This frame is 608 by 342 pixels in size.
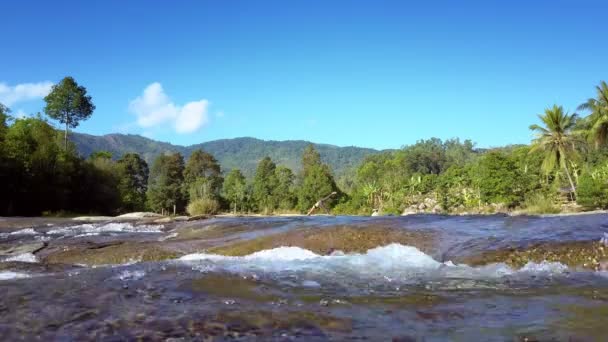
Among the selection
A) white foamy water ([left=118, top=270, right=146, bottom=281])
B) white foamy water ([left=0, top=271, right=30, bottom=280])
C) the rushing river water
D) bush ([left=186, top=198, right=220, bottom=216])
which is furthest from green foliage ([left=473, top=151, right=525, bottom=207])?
white foamy water ([left=0, top=271, right=30, bottom=280])

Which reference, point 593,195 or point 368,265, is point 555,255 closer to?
point 368,265

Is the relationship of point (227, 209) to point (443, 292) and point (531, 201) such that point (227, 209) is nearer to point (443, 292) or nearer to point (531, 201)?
point (531, 201)

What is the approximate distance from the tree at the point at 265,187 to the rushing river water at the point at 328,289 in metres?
63.6

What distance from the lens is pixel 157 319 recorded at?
332cm

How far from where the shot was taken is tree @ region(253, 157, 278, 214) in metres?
73.0

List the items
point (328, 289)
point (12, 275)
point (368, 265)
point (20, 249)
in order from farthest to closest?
point (20, 249) < point (368, 265) < point (12, 275) < point (328, 289)

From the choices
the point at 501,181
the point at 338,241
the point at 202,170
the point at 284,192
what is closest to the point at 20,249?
the point at 338,241

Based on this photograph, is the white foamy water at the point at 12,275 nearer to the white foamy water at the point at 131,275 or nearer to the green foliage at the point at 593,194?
the white foamy water at the point at 131,275

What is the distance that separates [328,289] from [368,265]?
1673 mm

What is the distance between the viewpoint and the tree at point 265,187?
73.0m

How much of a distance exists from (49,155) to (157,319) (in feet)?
119

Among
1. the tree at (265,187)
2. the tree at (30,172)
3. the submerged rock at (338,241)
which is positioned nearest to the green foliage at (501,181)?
the tree at (265,187)

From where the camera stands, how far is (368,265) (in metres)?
6.00

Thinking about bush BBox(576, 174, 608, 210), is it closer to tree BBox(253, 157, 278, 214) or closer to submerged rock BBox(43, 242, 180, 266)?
submerged rock BBox(43, 242, 180, 266)
